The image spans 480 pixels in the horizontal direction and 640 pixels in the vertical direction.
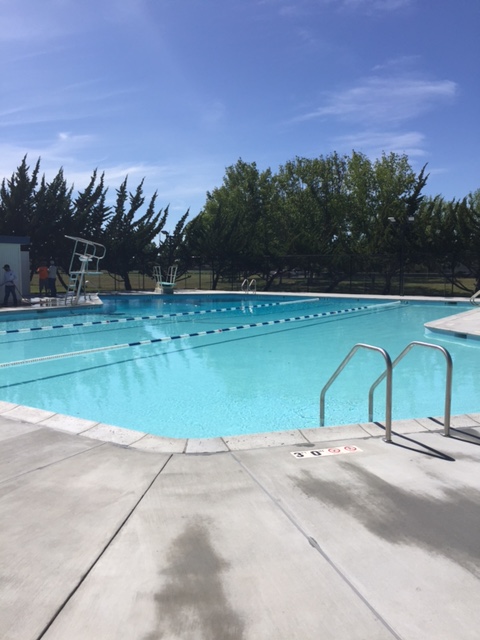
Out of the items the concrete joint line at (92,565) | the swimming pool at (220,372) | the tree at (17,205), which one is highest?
the tree at (17,205)

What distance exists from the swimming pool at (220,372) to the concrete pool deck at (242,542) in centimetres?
245

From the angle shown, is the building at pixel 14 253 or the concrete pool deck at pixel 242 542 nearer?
the concrete pool deck at pixel 242 542

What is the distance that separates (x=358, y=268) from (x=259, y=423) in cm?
2566

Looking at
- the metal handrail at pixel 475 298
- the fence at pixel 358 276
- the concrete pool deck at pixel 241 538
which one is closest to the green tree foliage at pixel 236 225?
the fence at pixel 358 276

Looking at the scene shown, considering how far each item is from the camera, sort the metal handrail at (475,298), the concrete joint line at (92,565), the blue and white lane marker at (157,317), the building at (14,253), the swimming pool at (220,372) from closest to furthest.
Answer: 1. the concrete joint line at (92,565)
2. the swimming pool at (220,372)
3. the blue and white lane marker at (157,317)
4. the metal handrail at (475,298)
5. the building at (14,253)

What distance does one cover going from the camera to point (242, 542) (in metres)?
2.98

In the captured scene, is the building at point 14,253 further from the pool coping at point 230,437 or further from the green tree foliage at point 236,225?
the pool coping at point 230,437

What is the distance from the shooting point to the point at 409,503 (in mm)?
3469

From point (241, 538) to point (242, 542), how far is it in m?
0.04

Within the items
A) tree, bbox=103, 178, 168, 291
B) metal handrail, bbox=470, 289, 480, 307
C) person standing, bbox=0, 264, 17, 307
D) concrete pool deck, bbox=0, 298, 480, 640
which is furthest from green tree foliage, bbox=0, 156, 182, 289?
concrete pool deck, bbox=0, 298, 480, 640

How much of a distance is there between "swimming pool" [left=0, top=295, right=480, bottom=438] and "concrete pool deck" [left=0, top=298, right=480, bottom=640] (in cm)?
224

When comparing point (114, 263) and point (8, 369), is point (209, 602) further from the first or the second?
point (114, 263)

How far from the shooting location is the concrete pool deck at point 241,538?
2.34 metres

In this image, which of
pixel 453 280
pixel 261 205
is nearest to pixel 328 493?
pixel 453 280
